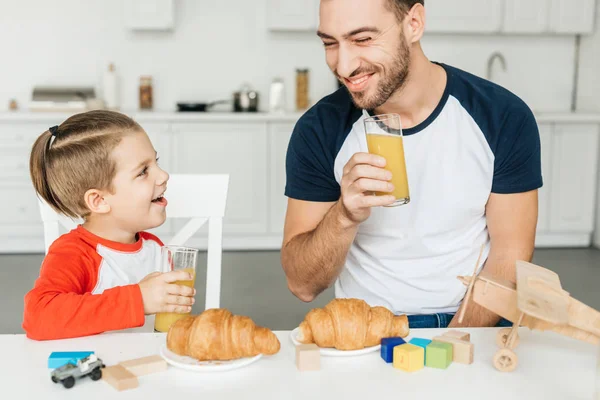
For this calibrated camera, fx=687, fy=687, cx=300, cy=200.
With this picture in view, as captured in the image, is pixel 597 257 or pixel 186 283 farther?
pixel 597 257

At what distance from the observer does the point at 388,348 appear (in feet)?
3.47

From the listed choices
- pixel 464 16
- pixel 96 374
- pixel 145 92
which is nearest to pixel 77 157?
pixel 96 374

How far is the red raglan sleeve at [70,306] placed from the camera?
1.19m

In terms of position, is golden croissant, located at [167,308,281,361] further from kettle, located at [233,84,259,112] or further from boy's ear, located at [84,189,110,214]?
kettle, located at [233,84,259,112]

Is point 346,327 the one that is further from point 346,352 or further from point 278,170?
point 278,170

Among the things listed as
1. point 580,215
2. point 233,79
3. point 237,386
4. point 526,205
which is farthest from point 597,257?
point 237,386

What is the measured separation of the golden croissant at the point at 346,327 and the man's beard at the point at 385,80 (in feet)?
2.06

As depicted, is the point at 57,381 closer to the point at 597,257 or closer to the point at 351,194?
the point at 351,194

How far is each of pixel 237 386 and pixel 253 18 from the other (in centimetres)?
450

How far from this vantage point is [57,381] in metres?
0.98

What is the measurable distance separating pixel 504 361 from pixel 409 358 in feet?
0.48

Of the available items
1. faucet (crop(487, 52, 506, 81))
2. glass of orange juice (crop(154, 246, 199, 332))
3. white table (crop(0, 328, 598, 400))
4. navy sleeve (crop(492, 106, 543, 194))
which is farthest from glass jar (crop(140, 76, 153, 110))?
white table (crop(0, 328, 598, 400))

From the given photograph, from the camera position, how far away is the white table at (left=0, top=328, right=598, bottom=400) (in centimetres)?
96

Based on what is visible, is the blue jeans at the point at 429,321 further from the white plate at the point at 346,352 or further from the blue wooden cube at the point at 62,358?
the blue wooden cube at the point at 62,358
